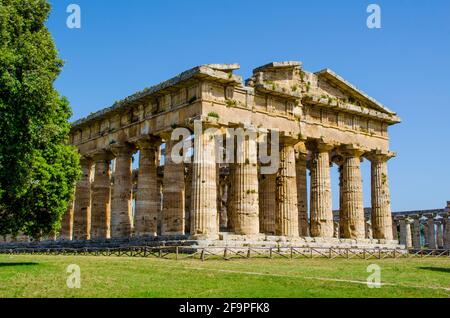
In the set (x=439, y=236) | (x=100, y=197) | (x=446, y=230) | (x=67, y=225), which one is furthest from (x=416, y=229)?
(x=67, y=225)

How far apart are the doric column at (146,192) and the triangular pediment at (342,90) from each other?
13.6m

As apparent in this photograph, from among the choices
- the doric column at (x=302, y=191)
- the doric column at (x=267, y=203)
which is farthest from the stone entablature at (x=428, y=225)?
the doric column at (x=267, y=203)

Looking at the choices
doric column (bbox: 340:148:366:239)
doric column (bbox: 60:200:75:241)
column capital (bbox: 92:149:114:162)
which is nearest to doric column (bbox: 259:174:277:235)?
doric column (bbox: 340:148:366:239)

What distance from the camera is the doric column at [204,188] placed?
32062 millimetres

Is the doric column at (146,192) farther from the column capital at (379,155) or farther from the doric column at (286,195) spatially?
the column capital at (379,155)

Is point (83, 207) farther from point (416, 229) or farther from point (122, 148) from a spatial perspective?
point (416, 229)

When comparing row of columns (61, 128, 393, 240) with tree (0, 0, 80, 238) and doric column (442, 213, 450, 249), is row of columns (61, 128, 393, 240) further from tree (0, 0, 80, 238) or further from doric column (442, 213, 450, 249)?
doric column (442, 213, 450, 249)

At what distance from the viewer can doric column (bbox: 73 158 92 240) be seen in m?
46.3

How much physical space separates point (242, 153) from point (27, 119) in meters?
16.4

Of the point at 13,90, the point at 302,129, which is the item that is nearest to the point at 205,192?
the point at 302,129

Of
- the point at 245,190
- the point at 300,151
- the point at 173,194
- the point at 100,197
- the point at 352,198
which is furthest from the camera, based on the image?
the point at 300,151

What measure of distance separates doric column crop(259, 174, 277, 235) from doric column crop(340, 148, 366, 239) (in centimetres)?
678

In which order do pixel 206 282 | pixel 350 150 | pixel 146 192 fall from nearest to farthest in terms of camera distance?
pixel 206 282 < pixel 146 192 < pixel 350 150

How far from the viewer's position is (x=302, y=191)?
44844 mm
